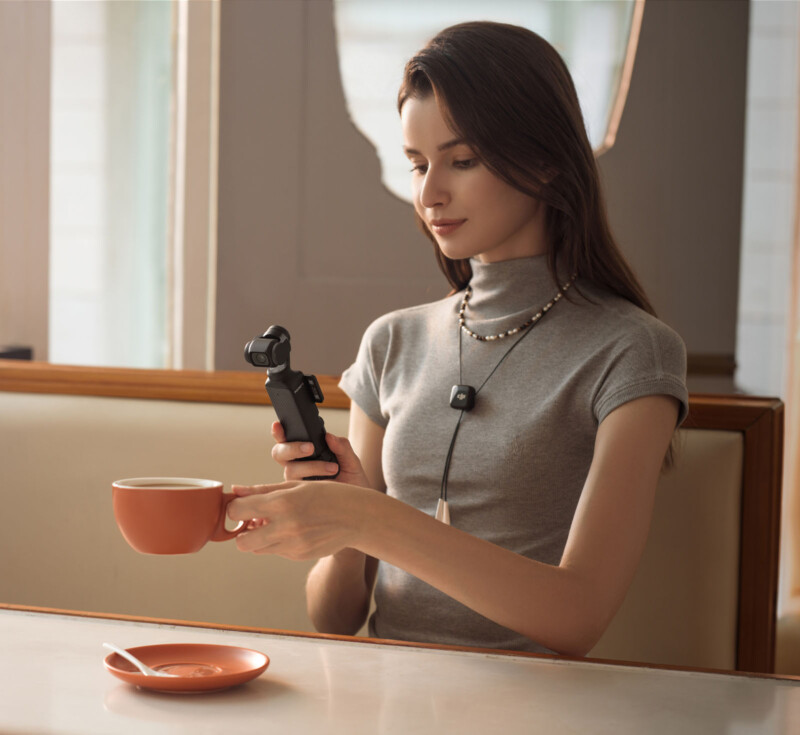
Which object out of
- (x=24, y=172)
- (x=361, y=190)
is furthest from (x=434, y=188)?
(x=24, y=172)

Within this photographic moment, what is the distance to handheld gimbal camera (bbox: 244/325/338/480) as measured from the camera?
2.28 ft

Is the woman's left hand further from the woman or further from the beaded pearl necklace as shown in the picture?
the beaded pearl necklace

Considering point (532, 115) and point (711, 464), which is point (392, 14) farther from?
point (711, 464)

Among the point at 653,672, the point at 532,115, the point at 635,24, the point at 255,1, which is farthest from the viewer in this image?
the point at 255,1

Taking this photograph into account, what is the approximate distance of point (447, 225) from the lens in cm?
105

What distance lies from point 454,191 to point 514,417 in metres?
0.25

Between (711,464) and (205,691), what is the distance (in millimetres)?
794

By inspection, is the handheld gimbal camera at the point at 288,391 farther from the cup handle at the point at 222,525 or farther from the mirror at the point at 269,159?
the mirror at the point at 269,159

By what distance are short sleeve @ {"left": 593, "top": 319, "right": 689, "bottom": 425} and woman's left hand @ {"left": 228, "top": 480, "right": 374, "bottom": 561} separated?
335 millimetres

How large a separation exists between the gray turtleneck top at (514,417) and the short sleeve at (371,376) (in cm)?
4

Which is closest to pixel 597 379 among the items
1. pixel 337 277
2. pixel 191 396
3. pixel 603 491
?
pixel 603 491

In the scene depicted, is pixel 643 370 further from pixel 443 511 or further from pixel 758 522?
pixel 758 522

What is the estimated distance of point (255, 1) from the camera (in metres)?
1.87

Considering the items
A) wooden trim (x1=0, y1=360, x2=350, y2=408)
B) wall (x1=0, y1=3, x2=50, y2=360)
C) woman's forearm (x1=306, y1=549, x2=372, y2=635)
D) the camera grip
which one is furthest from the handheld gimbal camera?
wall (x1=0, y1=3, x2=50, y2=360)
